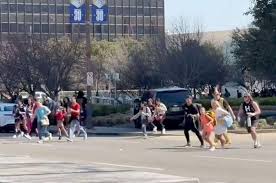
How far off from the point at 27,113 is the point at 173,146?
29.5 feet

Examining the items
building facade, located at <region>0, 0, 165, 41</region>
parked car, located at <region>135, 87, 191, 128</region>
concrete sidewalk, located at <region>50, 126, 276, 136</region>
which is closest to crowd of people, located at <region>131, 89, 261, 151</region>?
concrete sidewalk, located at <region>50, 126, 276, 136</region>

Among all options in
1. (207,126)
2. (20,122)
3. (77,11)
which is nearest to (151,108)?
(20,122)

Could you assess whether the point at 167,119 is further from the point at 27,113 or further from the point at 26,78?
the point at 26,78

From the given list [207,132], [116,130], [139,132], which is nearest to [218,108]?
[207,132]

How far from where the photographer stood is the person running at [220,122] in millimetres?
24969

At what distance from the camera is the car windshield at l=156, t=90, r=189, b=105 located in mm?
36219

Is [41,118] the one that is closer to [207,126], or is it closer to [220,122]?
[207,126]

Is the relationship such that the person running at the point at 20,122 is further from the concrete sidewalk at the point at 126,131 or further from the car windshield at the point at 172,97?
the car windshield at the point at 172,97

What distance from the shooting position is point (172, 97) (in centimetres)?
3638

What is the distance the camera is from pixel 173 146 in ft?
89.1

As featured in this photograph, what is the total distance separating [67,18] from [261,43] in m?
81.3

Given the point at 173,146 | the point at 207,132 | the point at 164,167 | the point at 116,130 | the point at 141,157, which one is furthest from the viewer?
the point at 116,130

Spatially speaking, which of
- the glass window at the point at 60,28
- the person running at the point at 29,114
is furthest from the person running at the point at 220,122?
the glass window at the point at 60,28

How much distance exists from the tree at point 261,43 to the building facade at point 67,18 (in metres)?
71.0
